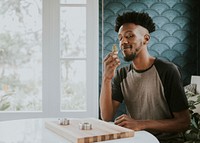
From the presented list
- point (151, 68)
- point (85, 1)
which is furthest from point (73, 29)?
point (151, 68)

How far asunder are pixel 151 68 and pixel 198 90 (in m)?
0.50

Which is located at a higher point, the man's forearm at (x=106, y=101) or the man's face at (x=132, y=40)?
the man's face at (x=132, y=40)

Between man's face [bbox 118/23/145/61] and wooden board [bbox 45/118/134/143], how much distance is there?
43 centimetres

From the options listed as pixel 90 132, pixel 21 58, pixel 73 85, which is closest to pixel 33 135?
pixel 90 132

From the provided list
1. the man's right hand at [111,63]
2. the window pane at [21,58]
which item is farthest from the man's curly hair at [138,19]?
the window pane at [21,58]

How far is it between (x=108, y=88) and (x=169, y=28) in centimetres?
118

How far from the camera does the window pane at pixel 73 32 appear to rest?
9.23 feet

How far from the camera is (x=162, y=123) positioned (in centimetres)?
168

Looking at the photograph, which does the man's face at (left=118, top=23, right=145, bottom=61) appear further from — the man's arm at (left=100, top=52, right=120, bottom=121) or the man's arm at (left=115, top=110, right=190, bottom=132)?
the man's arm at (left=115, top=110, right=190, bottom=132)

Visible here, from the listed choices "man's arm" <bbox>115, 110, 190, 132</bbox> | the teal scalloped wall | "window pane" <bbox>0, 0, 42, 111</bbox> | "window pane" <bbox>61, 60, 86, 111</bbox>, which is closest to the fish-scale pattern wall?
the teal scalloped wall

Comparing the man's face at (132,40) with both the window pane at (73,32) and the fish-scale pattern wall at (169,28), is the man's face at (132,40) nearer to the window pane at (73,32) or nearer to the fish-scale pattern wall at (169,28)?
the fish-scale pattern wall at (169,28)

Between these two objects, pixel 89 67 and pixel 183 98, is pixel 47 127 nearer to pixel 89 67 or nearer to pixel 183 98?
pixel 183 98

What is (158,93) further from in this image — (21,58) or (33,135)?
(21,58)

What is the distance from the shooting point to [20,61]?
2820mm
